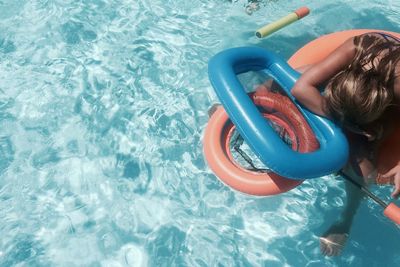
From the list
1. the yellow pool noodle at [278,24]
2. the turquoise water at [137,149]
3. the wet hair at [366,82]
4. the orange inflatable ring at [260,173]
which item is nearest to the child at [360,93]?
the wet hair at [366,82]

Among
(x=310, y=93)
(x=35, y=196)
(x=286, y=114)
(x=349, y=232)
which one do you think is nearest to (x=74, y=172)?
(x=35, y=196)

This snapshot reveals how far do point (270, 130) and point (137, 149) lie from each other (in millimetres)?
1548

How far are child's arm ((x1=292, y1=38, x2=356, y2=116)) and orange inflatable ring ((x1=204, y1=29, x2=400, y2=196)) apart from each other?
192mm

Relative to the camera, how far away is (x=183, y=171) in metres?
3.35

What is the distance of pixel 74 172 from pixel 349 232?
221 centimetres

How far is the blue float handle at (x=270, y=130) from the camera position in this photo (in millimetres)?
2205

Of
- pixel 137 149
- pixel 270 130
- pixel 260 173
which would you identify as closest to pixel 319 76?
pixel 270 130

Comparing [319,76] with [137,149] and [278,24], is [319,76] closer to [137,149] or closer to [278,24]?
[278,24]

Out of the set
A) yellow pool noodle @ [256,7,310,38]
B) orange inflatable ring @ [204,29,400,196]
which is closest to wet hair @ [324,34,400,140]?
orange inflatable ring @ [204,29,400,196]

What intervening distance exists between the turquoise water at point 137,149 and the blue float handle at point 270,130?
893 mm

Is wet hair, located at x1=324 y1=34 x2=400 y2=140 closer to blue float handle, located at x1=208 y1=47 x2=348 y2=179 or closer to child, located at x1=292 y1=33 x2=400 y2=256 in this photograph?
child, located at x1=292 y1=33 x2=400 y2=256

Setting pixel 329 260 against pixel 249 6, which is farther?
pixel 249 6

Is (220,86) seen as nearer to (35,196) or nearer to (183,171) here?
(183,171)

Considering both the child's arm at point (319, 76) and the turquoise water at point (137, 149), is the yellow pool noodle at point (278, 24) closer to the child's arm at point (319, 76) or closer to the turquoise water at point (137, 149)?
the turquoise water at point (137, 149)
